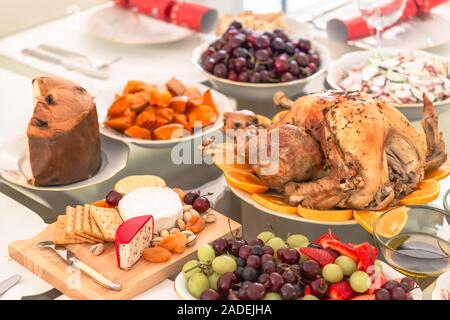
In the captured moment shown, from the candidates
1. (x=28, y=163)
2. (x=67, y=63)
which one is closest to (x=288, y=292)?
(x=28, y=163)

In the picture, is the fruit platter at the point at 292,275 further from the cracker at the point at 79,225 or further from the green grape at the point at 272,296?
the cracker at the point at 79,225

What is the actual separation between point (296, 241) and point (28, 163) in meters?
0.77

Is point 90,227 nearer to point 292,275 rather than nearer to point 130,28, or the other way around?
point 292,275

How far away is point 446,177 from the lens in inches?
Result: 76.2

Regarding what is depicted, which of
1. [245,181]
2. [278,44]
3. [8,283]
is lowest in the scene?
[8,283]

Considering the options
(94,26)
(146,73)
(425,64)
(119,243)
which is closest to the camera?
(119,243)

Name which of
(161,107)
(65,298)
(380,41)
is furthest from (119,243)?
(380,41)

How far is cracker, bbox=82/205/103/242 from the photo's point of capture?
1753mm

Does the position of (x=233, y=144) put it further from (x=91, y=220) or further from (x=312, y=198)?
(x=91, y=220)

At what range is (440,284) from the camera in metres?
1.56

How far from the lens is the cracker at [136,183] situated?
6.26 feet

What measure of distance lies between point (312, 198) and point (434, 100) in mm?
642

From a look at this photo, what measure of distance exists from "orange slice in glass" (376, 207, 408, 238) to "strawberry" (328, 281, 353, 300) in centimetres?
20

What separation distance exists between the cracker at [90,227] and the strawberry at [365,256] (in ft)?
1.73
